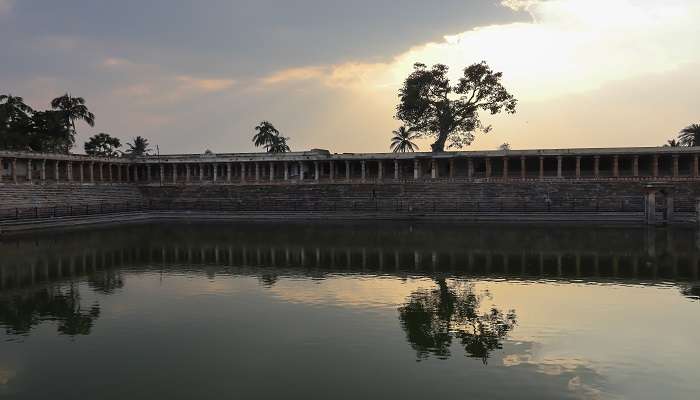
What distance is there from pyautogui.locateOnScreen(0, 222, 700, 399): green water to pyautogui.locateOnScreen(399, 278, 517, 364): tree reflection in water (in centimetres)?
6

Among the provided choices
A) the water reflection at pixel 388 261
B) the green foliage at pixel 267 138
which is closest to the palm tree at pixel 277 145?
the green foliage at pixel 267 138

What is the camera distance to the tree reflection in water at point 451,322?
11586 mm

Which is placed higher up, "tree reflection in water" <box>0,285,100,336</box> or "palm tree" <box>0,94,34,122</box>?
"palm tree" <box>0,94,34,122</box>

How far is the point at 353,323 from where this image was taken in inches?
535

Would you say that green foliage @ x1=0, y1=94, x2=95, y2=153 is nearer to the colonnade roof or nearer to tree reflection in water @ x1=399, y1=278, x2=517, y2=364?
the colonnade roof

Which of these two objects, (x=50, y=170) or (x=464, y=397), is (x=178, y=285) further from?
(x=50, y=170)

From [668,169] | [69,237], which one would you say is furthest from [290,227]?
[668,169]

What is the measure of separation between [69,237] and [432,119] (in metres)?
40.3

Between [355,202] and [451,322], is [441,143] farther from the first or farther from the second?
[451,322]

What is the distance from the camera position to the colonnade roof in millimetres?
50969

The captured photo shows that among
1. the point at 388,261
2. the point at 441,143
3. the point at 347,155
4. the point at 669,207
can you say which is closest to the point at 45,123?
the point at 347,155

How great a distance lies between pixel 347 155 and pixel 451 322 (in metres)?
47.7

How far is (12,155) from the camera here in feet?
→ 155

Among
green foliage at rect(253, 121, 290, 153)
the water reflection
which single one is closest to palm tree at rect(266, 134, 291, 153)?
green foliage at rect(253, 121, 290, 153)
